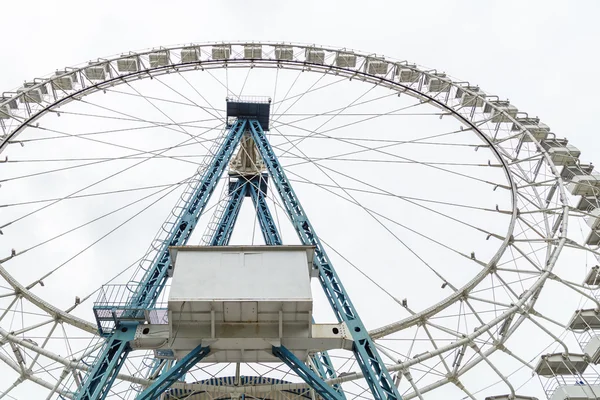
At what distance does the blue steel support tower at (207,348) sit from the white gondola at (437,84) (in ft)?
34.7

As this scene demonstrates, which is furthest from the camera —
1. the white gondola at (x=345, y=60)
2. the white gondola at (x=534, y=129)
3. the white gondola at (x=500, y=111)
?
the white gondola at (x=345, y=60)

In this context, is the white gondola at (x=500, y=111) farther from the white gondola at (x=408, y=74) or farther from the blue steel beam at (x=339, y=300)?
the blue steel beam at (x=339, y=300)

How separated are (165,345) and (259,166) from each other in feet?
50.9

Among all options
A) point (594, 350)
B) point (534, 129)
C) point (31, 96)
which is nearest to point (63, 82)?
point (31, 96)

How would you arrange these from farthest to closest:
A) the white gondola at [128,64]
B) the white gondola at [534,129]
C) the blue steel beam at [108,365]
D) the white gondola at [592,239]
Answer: the white gondola at [128,64] → the white gondola at [534,129] → the white gondola at [592,239] → the blue steel beam at [108,365]

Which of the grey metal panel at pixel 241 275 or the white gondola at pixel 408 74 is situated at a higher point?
the white gondola at pixel 408 74

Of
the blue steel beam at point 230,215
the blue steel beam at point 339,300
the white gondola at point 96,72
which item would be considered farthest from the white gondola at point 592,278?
the white gondola at point 96,72

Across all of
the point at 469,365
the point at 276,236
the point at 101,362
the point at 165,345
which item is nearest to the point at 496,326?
the point at 469,365

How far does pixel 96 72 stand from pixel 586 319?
89.8 feet

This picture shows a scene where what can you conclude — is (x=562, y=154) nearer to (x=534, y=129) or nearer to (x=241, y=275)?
(x=534, y=129)

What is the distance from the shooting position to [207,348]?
1842 cm

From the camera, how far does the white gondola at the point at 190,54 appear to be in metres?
34.8

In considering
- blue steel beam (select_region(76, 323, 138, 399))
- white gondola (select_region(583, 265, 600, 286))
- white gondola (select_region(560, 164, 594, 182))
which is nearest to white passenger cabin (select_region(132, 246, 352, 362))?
blue steel beam (select_region(76, 323, 138, 399))

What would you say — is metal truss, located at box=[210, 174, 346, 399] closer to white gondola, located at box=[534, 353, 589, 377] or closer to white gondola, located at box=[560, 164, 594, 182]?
white gondola, located at box=[534, 353, 589, 377]
